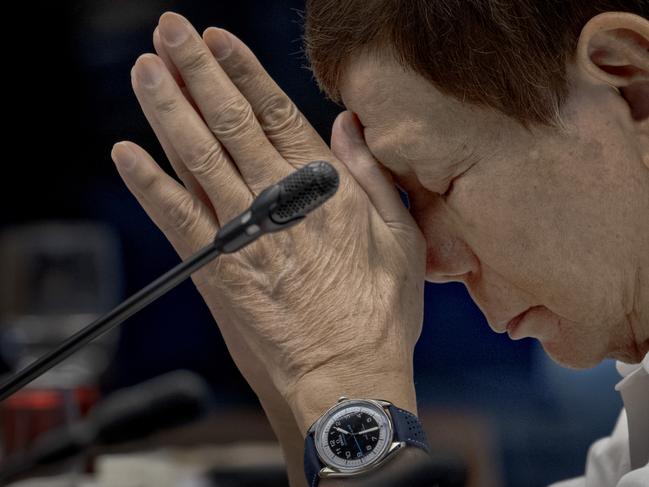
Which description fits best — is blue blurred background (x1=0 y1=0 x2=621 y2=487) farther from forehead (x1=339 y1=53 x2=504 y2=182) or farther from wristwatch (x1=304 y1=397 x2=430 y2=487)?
wristwatch (x1=304 y1=397 x2=430 y2=487)

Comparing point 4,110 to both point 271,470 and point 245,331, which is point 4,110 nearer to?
point 271,470

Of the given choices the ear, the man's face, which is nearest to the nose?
the man's face

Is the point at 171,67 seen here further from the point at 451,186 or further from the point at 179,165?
the point at 451,186

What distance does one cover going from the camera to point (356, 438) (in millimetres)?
1102

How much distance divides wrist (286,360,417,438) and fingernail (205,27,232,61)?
15.1 inches

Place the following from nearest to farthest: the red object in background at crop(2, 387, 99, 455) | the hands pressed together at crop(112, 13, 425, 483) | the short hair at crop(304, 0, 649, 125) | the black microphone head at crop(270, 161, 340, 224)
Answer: the black microphone head at crop(270, 161, 340, 224) < the short hair at crop(304, 0, 649, 125) < the hands pressed together at crop(112, 13, 425, 483) < the red object in background at crop(2, 387, 99, 455)

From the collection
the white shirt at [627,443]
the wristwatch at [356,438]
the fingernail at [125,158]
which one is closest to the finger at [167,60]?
the fingernail at [125,158]

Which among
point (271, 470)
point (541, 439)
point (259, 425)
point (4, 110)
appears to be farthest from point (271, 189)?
point (4, 110)

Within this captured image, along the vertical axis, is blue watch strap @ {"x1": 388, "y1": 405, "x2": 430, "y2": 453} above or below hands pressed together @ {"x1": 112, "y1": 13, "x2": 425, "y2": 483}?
below

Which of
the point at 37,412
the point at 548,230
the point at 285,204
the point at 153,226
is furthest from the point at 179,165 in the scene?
the point at 153,226

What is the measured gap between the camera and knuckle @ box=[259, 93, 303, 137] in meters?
1.23

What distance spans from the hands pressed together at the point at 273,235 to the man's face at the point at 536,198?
0.27 ft

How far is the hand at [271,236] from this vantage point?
1178mm

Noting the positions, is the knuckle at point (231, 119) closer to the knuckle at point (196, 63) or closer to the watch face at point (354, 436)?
the knuckle at point (196, 63)
